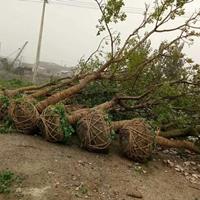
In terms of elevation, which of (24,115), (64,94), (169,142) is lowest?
(169,142)

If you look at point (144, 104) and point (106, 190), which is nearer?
point (106, 190)

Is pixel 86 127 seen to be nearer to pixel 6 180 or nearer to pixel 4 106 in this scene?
pixel 4 106

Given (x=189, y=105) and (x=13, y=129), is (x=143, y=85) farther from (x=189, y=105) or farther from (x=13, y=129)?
(x=13, y=129)

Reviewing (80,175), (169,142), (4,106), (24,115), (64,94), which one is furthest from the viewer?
(64,94)

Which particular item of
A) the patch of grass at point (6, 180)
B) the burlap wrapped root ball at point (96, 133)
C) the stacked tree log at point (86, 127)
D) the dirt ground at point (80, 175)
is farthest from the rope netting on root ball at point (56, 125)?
the patch of grass at point (6, 180)

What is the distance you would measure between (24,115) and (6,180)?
6.68ft

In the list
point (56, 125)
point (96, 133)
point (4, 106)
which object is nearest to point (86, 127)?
point (96, 133)

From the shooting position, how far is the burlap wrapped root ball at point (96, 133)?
20.7 feet

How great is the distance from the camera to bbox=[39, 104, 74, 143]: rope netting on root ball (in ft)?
21.1

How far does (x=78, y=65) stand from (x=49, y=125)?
2.97m

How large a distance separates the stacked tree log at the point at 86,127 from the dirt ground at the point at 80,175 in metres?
0.17

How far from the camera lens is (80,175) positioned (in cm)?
538

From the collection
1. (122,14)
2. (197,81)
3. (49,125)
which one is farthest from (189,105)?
(49,125)

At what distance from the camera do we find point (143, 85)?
26.4 feet
